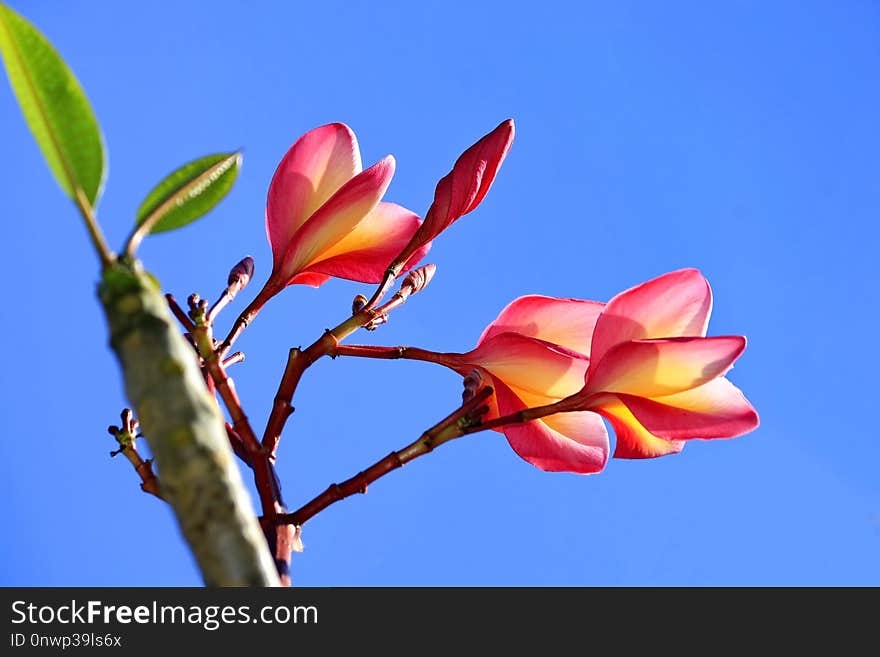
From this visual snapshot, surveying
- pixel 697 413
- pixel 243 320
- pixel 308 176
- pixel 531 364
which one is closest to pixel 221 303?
pixel 243 320

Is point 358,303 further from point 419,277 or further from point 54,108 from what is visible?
point 54,108

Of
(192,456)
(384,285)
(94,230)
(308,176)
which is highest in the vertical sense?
(308,176)

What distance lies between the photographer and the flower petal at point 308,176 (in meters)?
0.88

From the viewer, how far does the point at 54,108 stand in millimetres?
486

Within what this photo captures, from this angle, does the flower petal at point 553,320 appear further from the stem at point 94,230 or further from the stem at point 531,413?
the stem at point 94,230

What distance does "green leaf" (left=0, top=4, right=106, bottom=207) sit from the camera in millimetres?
475

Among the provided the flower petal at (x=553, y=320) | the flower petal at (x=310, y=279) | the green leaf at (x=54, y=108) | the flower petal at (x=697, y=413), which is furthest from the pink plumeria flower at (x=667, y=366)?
the green leaf at (x=54, y=108)

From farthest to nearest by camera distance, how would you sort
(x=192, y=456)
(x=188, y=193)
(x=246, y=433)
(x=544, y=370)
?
(x=544, y=370) < (x=246, y=433) < (x=188, y=193) < (x=192, y=456)

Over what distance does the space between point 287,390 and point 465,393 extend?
16 centimetres

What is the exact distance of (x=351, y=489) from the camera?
728 mm

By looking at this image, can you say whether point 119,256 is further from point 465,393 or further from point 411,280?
point 411,280

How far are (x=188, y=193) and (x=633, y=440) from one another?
481 mm

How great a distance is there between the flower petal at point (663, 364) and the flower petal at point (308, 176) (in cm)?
32
